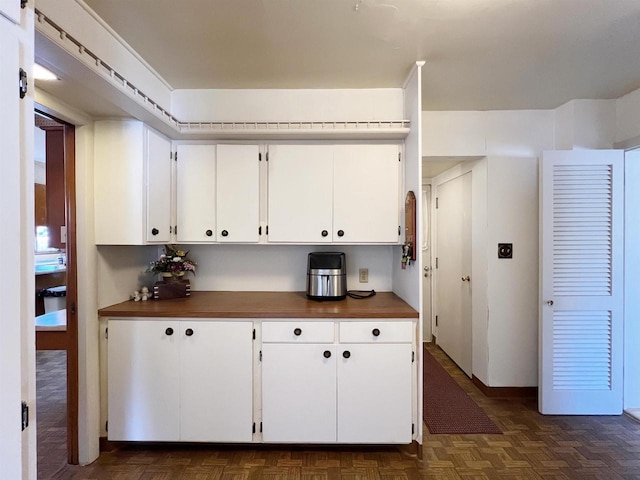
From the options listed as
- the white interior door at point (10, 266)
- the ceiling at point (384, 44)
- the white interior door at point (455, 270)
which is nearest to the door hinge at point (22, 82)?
the white interior door at point (10, 266)

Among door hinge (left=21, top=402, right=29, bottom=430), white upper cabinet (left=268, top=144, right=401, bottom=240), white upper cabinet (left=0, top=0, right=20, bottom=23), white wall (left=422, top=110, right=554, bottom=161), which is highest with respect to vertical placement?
white wall (left=422, top=110, right=554, bottom=161)

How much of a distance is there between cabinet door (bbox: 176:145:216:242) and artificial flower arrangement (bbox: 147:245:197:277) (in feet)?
0.49

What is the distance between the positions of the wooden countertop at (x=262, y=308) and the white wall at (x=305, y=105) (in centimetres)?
128

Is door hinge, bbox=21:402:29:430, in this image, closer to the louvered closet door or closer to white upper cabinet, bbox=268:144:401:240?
white upper cabinet, bbox=268:144:401:240

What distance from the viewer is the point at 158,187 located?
6.94 ft

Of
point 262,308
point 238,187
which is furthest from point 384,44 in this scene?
point 262,308

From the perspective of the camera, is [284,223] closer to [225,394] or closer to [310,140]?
[310,140]

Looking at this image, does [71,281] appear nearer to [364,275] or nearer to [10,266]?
[10,266]

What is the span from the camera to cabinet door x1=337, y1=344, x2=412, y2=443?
192cm

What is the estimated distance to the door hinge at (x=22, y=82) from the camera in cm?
84

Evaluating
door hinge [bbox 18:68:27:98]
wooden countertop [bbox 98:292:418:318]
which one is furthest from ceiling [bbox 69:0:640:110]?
wooden countertop [bbox 98:292:418:318]

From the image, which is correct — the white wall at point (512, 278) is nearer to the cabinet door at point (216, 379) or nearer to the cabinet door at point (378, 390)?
the cabinet door at point (378, 390)

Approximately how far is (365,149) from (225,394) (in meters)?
1.82

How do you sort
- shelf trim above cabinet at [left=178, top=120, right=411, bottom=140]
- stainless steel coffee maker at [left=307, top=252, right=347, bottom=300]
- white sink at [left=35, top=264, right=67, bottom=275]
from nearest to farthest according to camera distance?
shelf trim above cabinet at [left=178, top=120, right=411, bottom=140]
stainless steel coffee maker at [left=307, top=252, right=347, bottom=300]
white sink at [left=35, top=264, right=67, bottom=275]
